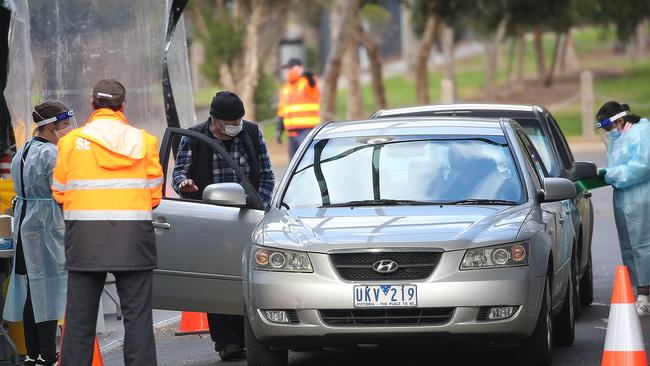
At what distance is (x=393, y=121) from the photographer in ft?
32.4

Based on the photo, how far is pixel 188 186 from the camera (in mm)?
9727

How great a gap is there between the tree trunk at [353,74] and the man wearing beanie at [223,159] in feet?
81.5

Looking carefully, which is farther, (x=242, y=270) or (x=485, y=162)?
(x=485, y=162)

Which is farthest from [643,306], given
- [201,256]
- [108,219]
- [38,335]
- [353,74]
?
[353,74]

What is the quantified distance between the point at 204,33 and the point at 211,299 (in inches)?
1264

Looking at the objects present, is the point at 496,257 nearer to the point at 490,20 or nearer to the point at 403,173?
the point at 403,173

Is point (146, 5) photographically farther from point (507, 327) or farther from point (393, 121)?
point (507, 327)

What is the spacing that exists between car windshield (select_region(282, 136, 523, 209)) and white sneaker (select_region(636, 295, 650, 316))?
2.49m

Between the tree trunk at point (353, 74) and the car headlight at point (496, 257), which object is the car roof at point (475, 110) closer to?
the car headlight at point (496, 257)

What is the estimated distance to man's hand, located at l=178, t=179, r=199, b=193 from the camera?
31.8ft

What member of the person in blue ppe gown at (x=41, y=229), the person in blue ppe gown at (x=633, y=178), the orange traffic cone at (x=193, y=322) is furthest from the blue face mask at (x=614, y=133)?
the person in blue ppe gown at (x=41, y=229)

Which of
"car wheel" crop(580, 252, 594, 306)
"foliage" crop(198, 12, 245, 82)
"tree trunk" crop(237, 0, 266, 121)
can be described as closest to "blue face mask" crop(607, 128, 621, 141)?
"car wheel" crop(580, 252, 594, 306)

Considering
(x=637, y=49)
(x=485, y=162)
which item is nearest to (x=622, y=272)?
(x=485, y=162)

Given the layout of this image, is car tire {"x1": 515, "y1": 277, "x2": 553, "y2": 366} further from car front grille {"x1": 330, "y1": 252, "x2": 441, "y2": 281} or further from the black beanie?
the black beanie
